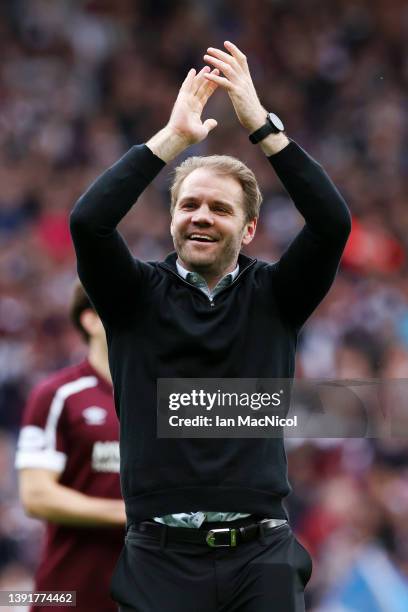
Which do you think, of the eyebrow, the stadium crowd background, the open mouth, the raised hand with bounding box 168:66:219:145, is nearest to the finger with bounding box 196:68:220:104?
the raised hand with bounding box 168:66:219:145

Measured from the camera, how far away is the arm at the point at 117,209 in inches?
142

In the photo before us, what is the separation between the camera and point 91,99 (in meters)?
13.6

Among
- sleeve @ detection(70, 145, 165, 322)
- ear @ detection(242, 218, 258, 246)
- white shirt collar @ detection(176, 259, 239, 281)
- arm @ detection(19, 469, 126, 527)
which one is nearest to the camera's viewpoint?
sleeve @ detection(70, 145, 165, 322)

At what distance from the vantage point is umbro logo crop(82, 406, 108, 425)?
5195 millimetres

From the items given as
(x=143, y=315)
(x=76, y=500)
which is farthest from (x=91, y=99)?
(x=143, y=315)

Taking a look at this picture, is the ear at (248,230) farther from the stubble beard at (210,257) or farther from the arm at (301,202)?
the arm at (301,202)

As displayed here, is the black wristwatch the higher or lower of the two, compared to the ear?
higher

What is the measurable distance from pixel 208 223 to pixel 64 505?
1.76 m

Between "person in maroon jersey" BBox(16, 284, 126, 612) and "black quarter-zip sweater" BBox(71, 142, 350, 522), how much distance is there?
1.39m

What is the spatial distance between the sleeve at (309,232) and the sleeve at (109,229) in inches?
15.7

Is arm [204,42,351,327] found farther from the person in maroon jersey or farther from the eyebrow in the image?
the person in maroon jersey

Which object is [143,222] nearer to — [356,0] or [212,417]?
[356,0]

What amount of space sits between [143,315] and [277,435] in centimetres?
54

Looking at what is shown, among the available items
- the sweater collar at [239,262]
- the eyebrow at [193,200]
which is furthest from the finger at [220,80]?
the sweater collar at [239,262]
